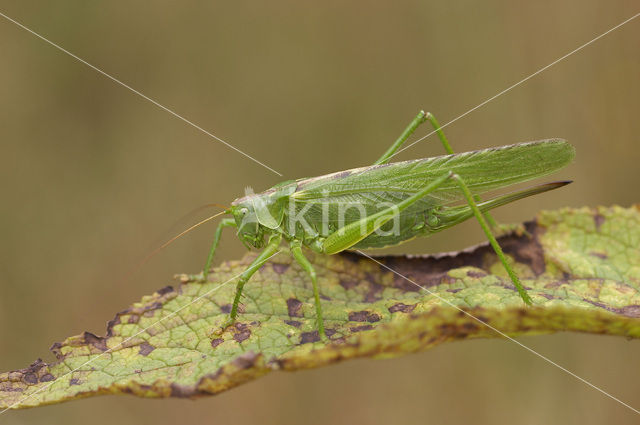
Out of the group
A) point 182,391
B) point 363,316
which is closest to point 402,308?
point 363,316

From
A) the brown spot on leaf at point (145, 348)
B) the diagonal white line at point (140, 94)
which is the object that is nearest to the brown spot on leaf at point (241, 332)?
the brown spot on leaf at point (145, 348)

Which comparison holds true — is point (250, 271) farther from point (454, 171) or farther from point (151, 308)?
point (454, 171)

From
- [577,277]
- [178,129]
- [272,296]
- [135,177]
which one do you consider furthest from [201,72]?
[577,277]

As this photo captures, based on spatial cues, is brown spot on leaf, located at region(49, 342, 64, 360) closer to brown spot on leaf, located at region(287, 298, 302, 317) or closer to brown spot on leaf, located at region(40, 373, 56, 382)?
brown spot on leaf, located at region(40, 373, 56, 382)

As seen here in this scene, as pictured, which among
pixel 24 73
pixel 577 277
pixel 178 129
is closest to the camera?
pixel 577 277

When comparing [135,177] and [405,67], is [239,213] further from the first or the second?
[405,67]

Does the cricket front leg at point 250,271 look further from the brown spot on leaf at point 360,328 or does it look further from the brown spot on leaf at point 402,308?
the brown spot on leaf at point 402,308
